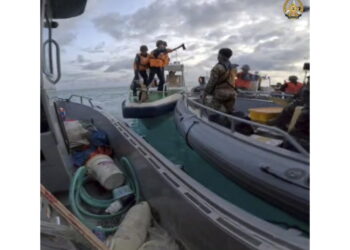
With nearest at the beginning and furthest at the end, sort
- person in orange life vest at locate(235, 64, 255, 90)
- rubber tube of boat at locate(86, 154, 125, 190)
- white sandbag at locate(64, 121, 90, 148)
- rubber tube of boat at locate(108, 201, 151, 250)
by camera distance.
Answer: rubber tube of boat at locate(108, 201, 151, 250), rubber tube of boat at locate(86, 154, 125, 190), white sandbag at locate(64, 121, 90, 148), person in orange life vest at locate(235, 64, 255, 90)

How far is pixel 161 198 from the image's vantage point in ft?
3.00

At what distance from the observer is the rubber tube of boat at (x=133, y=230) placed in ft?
2.60

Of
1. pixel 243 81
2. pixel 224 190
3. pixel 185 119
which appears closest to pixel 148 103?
pixel 243 81

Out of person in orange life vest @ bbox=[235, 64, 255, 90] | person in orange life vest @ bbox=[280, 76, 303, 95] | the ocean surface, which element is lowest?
the ocean surface

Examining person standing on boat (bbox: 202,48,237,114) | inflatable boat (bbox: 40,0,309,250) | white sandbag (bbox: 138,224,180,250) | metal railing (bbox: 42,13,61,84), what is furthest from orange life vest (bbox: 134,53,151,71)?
white sandbag (bbox: 138,224,180,250)

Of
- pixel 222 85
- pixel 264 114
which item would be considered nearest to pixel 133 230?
pixel 264 114

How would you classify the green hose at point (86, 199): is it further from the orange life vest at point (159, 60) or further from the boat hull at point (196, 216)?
the orange life vest at point (159, 60)

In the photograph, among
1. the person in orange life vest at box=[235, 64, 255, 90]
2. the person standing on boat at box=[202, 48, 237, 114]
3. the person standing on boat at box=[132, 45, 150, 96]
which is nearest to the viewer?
the person standing on boat at box=[202, 48, 237, 114]

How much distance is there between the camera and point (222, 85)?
1.73 meters

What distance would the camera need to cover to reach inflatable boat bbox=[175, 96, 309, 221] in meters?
1.01

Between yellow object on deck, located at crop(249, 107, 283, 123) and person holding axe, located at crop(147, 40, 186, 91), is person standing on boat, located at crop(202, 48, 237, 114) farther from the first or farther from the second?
person holding axe, located at crop(147, 40, 186, 91)

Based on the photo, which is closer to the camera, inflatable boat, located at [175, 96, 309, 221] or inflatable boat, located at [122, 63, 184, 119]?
inflatable boat, located at [175, 96, 309, 221]

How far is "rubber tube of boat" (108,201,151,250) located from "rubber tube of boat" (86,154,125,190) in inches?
8.7
